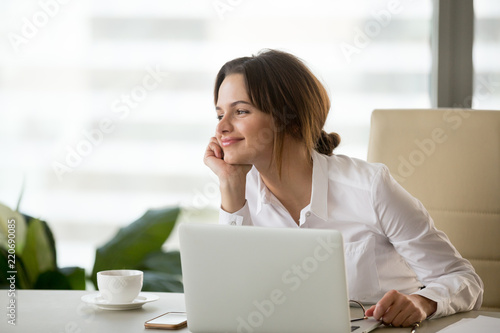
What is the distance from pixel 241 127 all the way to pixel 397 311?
2.02ft

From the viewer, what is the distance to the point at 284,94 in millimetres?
1560

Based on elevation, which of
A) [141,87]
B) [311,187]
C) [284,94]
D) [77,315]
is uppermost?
[141,87]

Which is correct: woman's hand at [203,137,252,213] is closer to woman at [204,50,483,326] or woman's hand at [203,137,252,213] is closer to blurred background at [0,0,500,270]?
woman at [204,50,483,326]

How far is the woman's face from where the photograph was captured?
1535 mm

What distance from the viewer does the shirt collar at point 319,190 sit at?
4.97 ft

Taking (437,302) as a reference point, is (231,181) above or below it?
above

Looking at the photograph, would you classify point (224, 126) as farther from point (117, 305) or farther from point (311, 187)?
point (117, 305)

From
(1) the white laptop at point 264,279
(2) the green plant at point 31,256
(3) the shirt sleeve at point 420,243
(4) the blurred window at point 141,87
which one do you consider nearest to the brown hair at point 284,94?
(3) the shirt sleeve at point 420,243

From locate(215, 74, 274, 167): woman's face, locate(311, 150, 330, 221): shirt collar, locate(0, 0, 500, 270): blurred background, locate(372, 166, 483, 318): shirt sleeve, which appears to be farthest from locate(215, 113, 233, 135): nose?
locate(0, 0, 500, 270): blurred background

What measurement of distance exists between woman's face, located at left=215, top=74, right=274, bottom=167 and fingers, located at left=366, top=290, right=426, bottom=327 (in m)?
0.56

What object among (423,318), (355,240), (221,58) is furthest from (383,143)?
(221,58)

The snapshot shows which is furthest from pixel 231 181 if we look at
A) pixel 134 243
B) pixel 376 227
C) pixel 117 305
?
pixel 134 243

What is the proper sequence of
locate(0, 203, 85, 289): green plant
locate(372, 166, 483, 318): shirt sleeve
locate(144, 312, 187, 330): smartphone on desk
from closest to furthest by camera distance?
1. locate(144, 312, 187, 330): smartphone on desk
2. locate(372, 166, 483, 318): shirt sleeve
3. locate(0, 203, 85, 289): green plant

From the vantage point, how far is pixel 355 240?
4.98 feet
